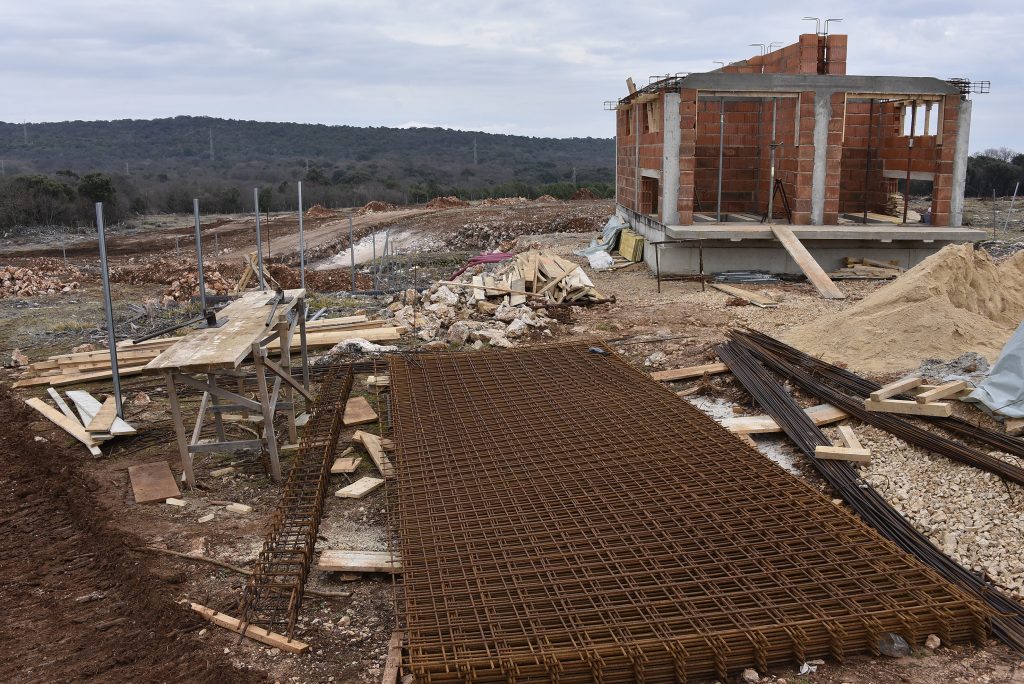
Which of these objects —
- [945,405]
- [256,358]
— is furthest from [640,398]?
[256,358]

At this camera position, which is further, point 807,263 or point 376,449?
point 807,263

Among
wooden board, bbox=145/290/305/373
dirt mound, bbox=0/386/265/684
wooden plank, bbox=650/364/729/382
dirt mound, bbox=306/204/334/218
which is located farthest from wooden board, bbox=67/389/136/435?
dirt mound, bbox=306/204/334/218

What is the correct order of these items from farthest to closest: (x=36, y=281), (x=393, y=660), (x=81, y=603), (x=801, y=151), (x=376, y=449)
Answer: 1. (x=36, y=281)
2. (x=801, y=151)
3. (x=376, y=449)
4. (x=81, y=603)
5. (x=393, y=660)

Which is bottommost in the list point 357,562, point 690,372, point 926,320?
point 357,562

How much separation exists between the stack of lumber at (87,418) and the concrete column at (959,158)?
15.3 m

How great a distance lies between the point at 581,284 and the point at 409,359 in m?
4.78

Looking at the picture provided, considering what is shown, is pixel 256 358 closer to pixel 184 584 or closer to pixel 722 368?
pixel 184 584

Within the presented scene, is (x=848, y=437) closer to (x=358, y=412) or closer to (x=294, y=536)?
(x=294, y=536)

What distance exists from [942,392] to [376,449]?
5001mm

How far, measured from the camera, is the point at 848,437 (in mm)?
7125

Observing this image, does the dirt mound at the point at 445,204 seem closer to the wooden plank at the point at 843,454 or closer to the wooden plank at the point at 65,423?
the wooden plank at the point at 65,423

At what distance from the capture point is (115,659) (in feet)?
14.7

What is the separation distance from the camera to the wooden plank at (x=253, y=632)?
4633 mm

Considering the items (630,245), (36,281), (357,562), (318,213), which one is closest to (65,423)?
(357,562)
